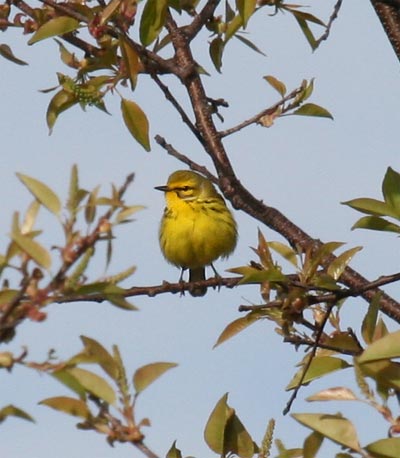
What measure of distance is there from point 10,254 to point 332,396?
0.85 meters

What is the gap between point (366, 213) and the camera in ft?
11.1

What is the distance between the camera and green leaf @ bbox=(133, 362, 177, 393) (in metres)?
2.48

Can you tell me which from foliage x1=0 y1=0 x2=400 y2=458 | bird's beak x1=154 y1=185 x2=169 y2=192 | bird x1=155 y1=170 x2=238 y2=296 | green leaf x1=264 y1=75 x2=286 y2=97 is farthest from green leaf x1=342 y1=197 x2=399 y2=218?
bird's beak x1=154 y1=185 x2=169 y2=192

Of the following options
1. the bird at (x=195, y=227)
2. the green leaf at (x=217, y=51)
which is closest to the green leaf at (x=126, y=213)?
the green leaf at (x=217, y=51)

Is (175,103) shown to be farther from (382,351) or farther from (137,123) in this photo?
(382,351)

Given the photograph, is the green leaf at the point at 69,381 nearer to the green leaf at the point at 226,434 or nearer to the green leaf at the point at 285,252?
the green leaf at the point at 226,434

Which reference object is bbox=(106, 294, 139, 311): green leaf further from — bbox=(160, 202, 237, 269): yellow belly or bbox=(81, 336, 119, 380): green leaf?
bbox=(160, 202, 237, 269): yellow belly

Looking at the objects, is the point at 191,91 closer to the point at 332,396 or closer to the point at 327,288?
the point at 327,288

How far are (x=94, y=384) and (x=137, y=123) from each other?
66.1 inches

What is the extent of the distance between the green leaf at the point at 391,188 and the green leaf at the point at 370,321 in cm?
32

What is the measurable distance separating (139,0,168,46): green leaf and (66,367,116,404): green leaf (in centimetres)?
150

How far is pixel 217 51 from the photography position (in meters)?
4.66

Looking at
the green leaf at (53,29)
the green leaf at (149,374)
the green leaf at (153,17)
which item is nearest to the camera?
the green leaf at (149,374)

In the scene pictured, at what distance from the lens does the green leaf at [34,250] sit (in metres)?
2.23
